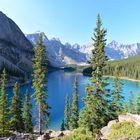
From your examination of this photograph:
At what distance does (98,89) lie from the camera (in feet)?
145

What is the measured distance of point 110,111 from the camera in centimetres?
5169

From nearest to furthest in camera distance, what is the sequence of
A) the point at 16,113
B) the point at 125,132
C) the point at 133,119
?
the point at 125,132
the point at 133,119
the point at 16,113

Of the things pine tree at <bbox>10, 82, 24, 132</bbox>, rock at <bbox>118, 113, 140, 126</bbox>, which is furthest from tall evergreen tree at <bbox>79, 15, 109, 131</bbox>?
pine tree at <bbox>10, 82, 24, 132</bbox>

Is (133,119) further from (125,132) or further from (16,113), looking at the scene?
(16,113)

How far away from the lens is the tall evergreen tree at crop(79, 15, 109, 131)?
43.8 meters

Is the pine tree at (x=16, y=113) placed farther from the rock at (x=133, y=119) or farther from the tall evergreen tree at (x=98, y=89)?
the rock at (x=133, y=119)

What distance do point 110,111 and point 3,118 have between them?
2078 centimetres

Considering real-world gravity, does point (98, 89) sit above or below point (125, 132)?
above

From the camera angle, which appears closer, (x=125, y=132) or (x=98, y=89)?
(x=125, y=132)

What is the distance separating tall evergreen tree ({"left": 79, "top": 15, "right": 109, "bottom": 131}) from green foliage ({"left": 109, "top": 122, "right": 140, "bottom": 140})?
1555 centimetres

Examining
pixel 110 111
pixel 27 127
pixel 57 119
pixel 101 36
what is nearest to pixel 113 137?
pixel 101 36

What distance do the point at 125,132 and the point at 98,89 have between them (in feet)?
64.2

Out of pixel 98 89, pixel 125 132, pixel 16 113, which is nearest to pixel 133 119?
pixel 125 132

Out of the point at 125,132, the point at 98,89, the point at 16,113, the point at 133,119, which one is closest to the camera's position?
the point at 125,132
